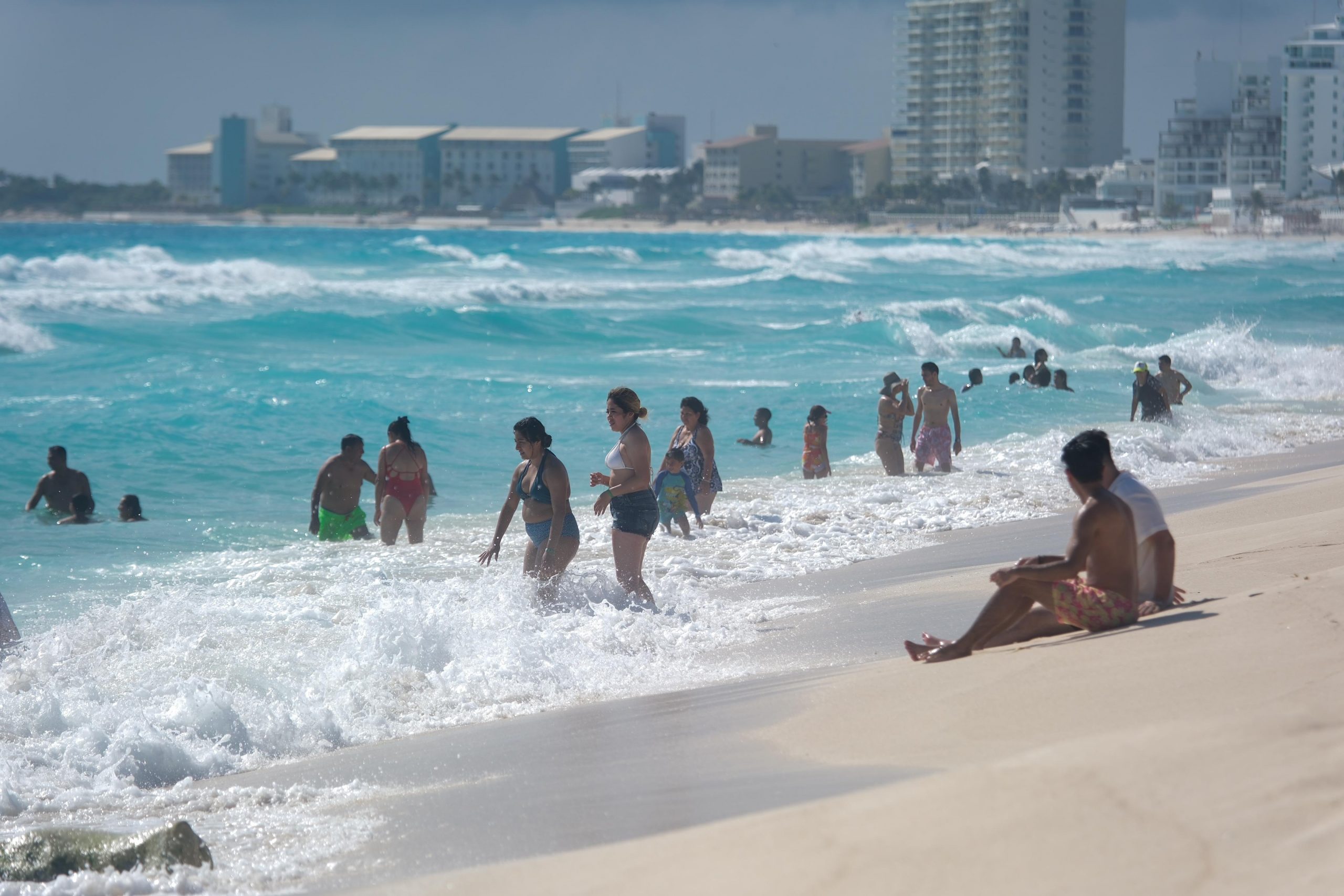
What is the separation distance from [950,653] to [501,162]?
168 meters

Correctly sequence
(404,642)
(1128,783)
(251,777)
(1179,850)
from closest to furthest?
(1179,850) → (1128,783) → (251,777) → (404,642)

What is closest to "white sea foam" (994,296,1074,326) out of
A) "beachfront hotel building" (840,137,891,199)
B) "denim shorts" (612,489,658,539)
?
"denim shorts" (612,489,658,539)

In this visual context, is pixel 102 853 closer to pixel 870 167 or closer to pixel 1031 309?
pixel 1031 309

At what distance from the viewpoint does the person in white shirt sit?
5402 mm

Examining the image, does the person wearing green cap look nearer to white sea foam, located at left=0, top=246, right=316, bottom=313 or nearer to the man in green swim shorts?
the man in green swim shorts

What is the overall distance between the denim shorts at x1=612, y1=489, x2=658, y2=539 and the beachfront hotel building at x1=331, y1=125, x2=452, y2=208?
162m

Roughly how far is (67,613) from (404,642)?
2.81 meters

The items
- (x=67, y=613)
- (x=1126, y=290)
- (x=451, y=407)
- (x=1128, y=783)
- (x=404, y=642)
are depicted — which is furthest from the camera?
(x=1126, y=290)

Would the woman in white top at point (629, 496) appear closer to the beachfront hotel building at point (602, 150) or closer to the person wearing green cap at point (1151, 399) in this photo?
the person wearing green cap at point (1151, 399)

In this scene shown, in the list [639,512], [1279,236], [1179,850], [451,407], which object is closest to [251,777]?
[639,512]

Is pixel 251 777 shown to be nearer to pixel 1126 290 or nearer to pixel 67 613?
pixel 67 613

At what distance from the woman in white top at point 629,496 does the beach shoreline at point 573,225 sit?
9971cm

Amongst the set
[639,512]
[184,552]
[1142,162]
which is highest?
[1142,162]

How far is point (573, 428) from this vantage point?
1808cm
